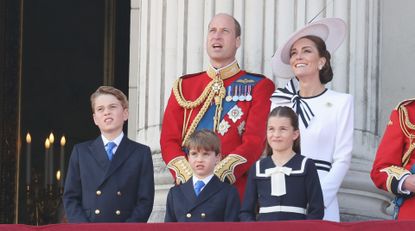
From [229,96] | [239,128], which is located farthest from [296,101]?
[229,96]

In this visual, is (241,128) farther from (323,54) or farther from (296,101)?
(323,54)

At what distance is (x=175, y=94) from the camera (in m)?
9.18

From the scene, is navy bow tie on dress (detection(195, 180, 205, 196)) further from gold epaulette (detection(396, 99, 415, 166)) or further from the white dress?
gold epaulette (detection(396, 99, 415, 166))

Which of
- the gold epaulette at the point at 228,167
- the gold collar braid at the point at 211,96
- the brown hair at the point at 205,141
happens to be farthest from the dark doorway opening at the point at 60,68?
the brown hair at the point at 205,141

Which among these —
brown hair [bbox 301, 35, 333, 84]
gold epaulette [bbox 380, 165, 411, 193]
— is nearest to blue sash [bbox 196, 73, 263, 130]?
brown hair [bbox 301, 35, 333, 84]

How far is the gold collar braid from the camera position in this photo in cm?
898

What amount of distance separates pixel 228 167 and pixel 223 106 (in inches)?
22.1

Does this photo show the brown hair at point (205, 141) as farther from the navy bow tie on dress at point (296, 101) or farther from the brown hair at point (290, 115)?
the navy bow tie on dress at point (296, 101)

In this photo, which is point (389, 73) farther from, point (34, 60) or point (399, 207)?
point (34, 60)

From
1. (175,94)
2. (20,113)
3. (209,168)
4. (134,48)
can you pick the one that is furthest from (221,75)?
(20,113)

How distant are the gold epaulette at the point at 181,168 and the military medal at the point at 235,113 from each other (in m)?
0.41

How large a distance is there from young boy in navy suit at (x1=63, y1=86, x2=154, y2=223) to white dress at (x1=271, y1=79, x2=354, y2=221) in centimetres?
92

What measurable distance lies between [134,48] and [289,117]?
3.58 meters

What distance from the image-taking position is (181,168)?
8633mm
